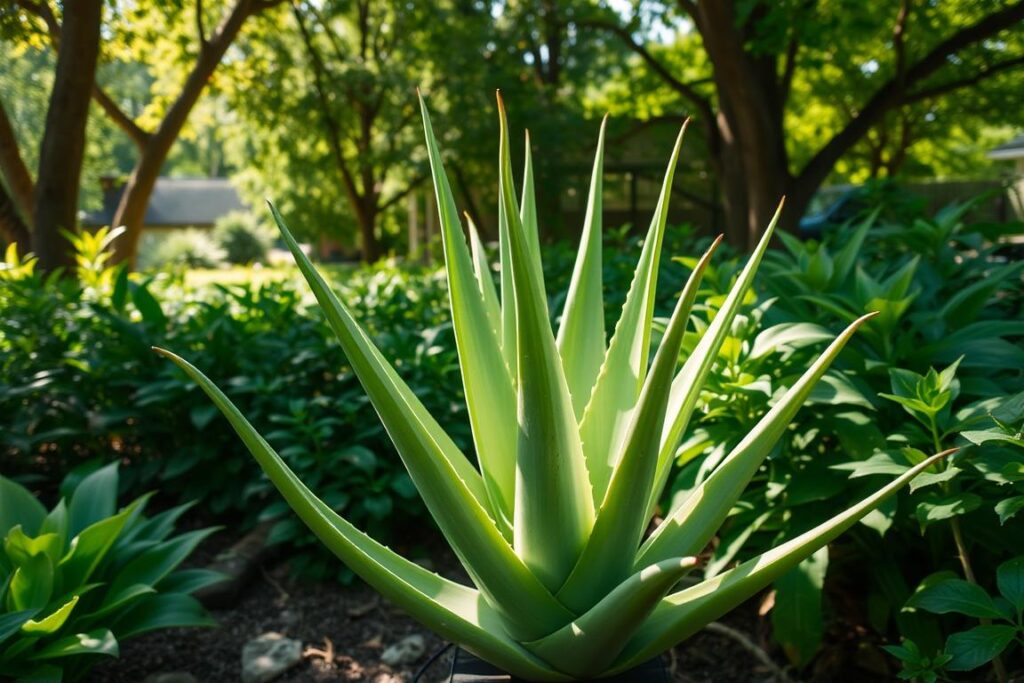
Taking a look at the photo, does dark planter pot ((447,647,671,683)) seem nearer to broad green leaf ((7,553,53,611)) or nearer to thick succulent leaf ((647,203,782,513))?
thick succulent leaf ((647,203,782,513))

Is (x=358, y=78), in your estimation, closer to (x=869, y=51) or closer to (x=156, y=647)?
(x=869, y=51)

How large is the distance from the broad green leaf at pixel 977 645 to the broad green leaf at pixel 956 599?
0.04 m

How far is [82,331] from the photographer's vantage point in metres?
4.06

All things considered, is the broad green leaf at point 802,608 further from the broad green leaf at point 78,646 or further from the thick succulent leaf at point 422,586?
the broad green leaf at point 78,646

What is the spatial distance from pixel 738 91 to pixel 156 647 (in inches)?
305

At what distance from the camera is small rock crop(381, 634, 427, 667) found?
9.19 feet

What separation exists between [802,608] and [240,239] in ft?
134

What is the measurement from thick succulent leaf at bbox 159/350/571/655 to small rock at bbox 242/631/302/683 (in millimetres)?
1563

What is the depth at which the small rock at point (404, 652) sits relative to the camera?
110 inches

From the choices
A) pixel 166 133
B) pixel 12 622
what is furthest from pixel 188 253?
pixel 12 622

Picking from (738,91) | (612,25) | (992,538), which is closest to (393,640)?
(992,538)

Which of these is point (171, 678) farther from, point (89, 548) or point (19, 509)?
point (19, 509)

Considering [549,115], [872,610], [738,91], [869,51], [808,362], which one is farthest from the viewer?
[869,51]

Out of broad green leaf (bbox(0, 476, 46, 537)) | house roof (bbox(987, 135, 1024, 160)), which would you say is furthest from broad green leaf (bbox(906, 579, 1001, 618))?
house roof (bbox(987, 135, 1024, 160))
